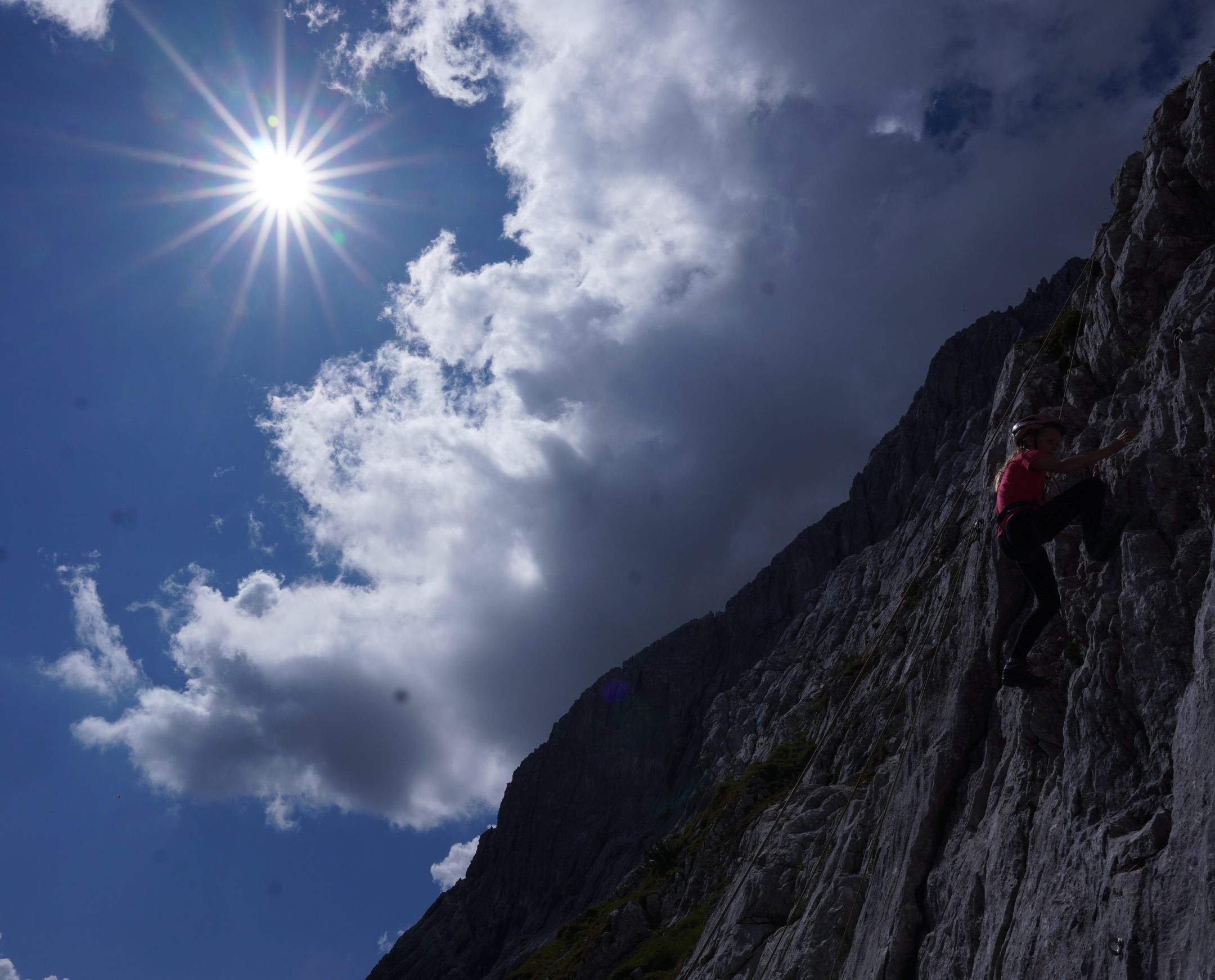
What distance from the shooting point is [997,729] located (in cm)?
1364

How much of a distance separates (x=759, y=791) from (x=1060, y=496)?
4388 cm

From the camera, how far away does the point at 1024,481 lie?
11.9 m

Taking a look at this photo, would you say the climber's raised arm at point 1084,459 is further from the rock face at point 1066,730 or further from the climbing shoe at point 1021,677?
the climbing shoe at point 1021,677

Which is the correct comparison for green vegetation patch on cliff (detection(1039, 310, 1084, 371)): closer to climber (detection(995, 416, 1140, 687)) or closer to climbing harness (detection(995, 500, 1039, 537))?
climber (detection(995, 416, 1140, 687))

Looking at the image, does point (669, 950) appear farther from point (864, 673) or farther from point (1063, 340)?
point (1063, 340)

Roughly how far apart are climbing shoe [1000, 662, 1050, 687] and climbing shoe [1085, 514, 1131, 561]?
184cm

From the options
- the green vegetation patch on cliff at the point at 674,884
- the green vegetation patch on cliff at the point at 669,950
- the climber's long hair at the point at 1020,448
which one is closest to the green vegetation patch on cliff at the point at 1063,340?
the climber's long hair at the point at 1020,448

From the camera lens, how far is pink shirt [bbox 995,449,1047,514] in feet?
38.9

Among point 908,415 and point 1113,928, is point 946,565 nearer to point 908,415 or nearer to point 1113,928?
point 1113,928

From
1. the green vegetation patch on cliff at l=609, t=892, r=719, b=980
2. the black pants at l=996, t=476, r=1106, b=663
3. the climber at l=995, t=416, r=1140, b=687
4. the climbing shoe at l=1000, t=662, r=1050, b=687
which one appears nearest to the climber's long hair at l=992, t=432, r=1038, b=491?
the climber at l=995, t=416, r=1140, b=687

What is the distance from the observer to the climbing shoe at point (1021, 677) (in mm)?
11852

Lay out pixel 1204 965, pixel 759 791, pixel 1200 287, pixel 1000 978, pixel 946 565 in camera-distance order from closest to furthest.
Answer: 1. pixel 1204 965
2. pixel 1000 978
3. pixel 1200 287
4. pixel 946 565
5. pixel 759 791

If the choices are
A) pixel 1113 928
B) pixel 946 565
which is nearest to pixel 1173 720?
pixel 1113 928

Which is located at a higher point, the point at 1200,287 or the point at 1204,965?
the point at 1200,287
